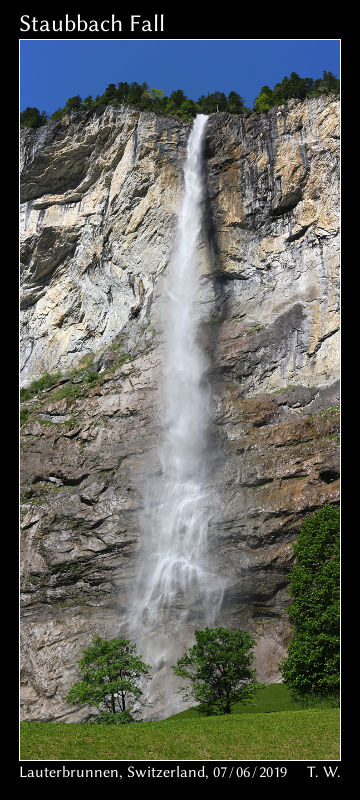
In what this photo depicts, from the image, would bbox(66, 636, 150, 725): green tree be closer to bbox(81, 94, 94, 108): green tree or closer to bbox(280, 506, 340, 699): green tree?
bbox(280, 506, 340, 699): green tree

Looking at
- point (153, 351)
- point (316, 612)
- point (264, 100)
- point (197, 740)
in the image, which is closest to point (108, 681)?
point (316, 612)

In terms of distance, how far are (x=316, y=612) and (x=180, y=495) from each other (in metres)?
12.4

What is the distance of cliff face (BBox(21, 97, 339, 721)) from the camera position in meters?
29.7

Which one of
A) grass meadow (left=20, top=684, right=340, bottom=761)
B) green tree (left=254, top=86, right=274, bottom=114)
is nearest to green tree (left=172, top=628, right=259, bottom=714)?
grass meadow (left=20, top=684, right=340, bottom=761)

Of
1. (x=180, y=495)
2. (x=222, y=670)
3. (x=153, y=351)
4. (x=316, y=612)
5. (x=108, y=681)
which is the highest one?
(x=153, y=351)

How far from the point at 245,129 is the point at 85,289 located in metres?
16.0

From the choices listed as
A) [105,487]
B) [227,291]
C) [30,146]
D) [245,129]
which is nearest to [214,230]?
[227,291]

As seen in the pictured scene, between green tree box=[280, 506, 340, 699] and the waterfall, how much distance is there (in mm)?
6661

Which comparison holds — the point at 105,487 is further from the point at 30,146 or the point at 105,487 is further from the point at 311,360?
the point at 30,146

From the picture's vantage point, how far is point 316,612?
22.4 m

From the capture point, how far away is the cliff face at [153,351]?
29703mm

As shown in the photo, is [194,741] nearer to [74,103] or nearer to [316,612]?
[316,612]

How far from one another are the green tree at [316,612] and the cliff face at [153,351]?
474 centimetres

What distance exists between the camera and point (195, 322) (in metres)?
41.0
